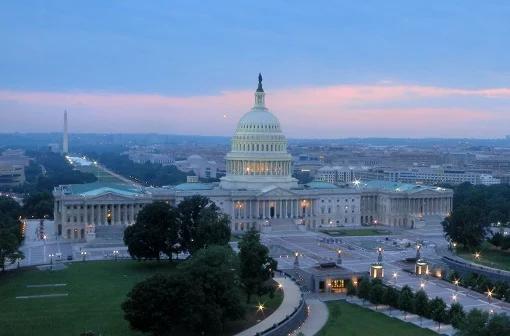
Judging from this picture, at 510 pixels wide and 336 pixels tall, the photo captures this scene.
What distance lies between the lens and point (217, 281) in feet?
179

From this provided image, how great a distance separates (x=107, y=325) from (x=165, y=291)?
806cm

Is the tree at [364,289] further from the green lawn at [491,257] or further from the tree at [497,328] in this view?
the green lawn at [491,257]

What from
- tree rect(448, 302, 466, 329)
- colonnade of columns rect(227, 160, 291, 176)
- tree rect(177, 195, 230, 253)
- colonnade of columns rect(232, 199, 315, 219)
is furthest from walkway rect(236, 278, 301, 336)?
colonnade of columns rect(227, 160, 291, 176)

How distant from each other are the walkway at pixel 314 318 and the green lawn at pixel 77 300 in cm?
322

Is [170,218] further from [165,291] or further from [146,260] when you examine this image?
[165,291]

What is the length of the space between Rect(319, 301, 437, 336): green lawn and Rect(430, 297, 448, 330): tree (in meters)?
2.07

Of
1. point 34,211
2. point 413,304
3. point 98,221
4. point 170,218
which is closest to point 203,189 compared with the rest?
point 98,221

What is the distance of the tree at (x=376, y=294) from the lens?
64.8 meters

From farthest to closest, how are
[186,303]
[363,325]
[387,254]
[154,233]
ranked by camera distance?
[387,254]
[154,233]
[363,325]
[186,303]

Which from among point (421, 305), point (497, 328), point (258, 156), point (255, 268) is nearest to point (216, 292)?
point (255, 268)

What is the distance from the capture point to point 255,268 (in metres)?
62.0

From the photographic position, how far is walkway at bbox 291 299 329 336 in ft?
185

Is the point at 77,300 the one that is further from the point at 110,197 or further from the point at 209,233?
the point at 110,197

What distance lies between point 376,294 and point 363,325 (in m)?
6.95
